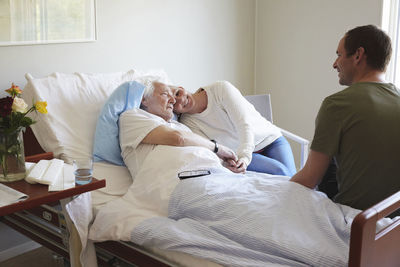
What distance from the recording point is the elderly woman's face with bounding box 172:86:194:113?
252 cm

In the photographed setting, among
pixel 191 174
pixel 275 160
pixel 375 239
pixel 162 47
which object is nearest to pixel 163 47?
pixel 162 47

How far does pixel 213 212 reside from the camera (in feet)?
5.39

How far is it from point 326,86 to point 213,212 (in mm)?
2202

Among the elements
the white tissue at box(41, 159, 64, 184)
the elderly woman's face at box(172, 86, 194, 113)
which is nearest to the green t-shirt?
the white tissue at box(41, 159, 64, 184)

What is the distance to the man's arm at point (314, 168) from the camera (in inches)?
65.2

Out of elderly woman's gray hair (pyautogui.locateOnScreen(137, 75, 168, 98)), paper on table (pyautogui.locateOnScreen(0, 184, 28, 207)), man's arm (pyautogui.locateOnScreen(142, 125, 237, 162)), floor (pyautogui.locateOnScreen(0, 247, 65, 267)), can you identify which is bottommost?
floor (pyautogui.locateOnScreen(0, 247, 65, 267))

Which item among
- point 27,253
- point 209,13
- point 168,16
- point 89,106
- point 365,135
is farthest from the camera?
point 209,13

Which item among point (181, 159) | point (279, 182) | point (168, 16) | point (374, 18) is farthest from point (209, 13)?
point (279, 182)

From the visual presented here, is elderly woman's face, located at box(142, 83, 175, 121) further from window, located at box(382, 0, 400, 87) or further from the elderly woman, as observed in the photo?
window, located at box(382, 0, 400, 87)

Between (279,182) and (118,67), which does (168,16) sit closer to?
(118,67)

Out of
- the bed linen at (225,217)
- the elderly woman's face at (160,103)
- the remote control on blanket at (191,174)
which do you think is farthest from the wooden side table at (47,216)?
the elderly woman's face at (160,103)

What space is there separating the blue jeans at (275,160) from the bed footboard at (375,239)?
3.37 ft

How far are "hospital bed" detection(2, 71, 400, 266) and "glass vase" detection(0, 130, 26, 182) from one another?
211mm

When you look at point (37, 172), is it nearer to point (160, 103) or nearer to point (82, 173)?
point (82, 173)
